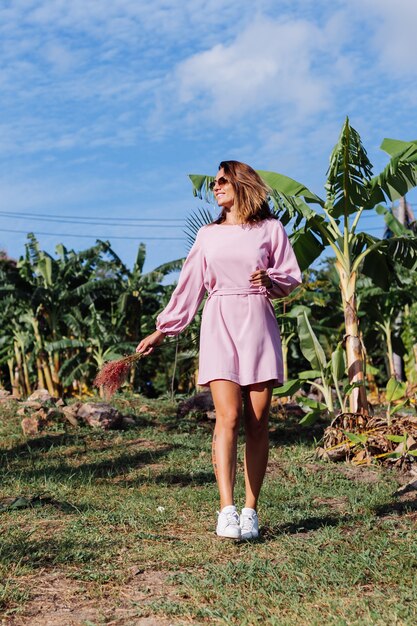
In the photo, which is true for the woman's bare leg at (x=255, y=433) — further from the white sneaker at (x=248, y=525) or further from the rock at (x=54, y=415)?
the rock at (x=54, y=415)

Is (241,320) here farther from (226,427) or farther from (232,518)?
(232,518)

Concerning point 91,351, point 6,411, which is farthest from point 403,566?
point 91,351

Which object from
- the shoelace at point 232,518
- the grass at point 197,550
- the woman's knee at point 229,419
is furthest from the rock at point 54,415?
the shoelace at point 232,518

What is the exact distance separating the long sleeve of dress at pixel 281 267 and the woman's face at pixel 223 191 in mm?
293

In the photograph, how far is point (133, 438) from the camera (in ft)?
32.1

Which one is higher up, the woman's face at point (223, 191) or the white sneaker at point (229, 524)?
the woman's face at point (223, 191)

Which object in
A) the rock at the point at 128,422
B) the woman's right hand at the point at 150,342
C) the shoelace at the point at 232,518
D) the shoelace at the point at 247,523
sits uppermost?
the woman's right hand at the point at 150,342

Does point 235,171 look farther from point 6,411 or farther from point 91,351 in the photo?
point 91,351

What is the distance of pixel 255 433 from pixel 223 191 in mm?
1380

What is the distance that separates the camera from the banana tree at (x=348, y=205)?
9047 millimetres

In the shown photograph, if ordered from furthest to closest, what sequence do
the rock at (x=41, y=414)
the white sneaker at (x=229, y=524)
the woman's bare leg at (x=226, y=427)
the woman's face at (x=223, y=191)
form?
the rock at (x=41, y=414) < the woman's face at (x=223, y=191) < the woman's bare leg at (x=226, y=427) < the white sneaker at (x=229, y=524)

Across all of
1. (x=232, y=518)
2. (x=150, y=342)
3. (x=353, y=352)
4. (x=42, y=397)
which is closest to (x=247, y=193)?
(x=150, y=342)

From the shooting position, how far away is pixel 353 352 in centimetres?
898

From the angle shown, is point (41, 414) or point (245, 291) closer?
point (245, 291)
